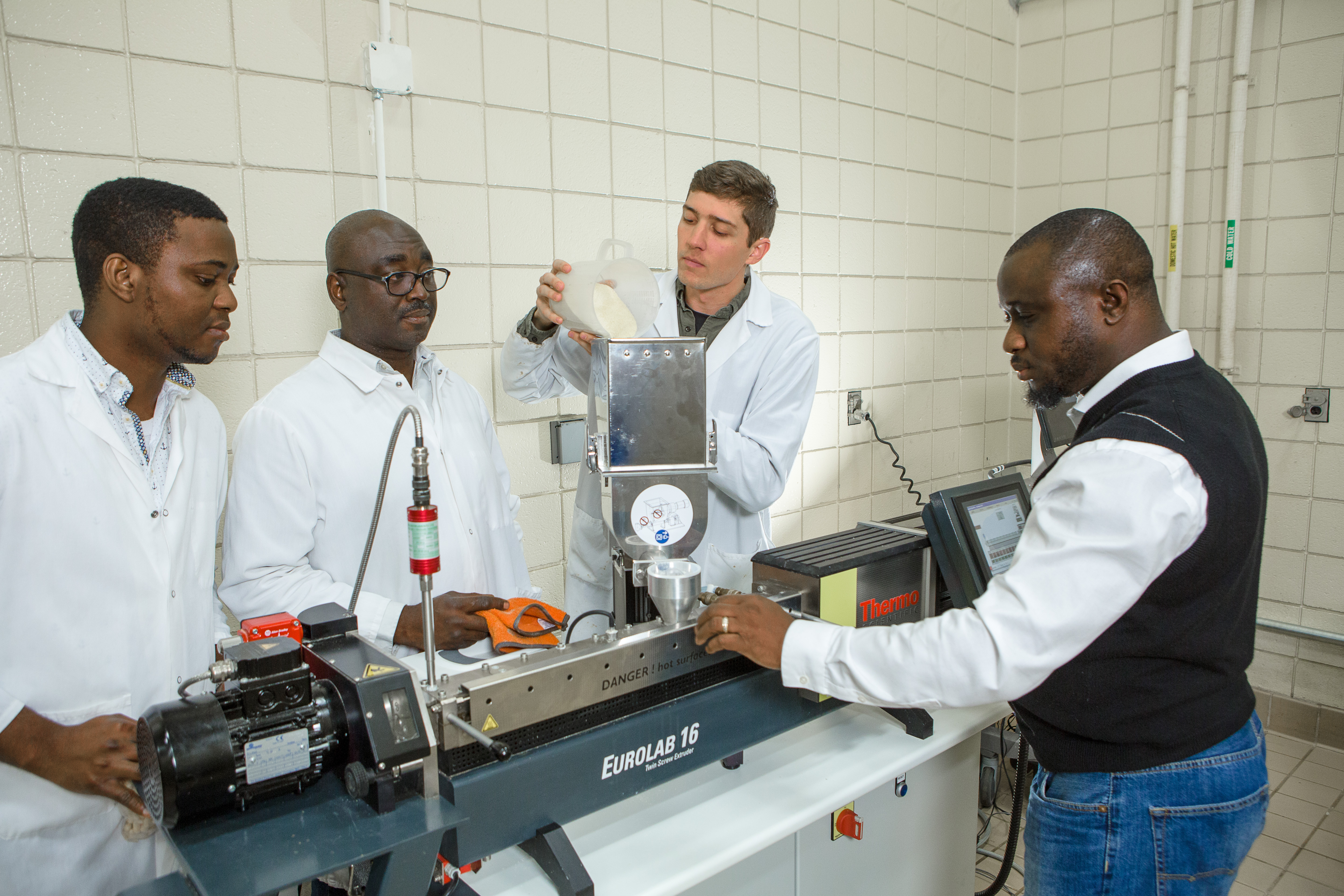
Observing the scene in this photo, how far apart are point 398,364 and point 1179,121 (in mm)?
3157

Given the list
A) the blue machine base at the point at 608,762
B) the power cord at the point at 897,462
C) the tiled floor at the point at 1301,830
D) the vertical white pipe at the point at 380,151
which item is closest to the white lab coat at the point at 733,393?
the vertical white pipe at the point at 380,151

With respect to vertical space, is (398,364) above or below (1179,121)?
below

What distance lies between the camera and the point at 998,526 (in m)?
1.69

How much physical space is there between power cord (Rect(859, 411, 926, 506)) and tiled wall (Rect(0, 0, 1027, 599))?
5 cm

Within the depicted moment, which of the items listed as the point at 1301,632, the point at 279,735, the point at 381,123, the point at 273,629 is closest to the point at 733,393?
the point at 381,123

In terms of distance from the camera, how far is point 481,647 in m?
1.72

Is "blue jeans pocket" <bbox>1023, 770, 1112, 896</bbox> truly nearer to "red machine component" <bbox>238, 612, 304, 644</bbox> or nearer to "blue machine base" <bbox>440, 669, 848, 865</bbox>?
"blue machine base" <bbox>440, 669, 848, 865</bbox>

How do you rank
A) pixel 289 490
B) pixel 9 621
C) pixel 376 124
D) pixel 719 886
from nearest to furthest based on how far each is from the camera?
pixel 9 621 → pixel 719 886 → pixel 289 490 → pixel 376 124

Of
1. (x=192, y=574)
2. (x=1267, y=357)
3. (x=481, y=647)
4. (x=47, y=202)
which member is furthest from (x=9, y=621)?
(x=1267, y=357)

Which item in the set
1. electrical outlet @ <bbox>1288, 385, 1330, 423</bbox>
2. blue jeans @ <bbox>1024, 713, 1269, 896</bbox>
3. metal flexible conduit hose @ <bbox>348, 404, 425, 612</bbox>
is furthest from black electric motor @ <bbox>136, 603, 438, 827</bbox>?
electrical outlet @ <bbox>1288, 385, 1330, 423</bbox>

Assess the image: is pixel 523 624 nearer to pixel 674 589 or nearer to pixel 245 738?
pixel 674 589

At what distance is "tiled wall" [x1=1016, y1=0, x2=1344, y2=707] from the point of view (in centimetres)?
312

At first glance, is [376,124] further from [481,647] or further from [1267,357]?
[1267,357]

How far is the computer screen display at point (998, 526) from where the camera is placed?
5.38ft
